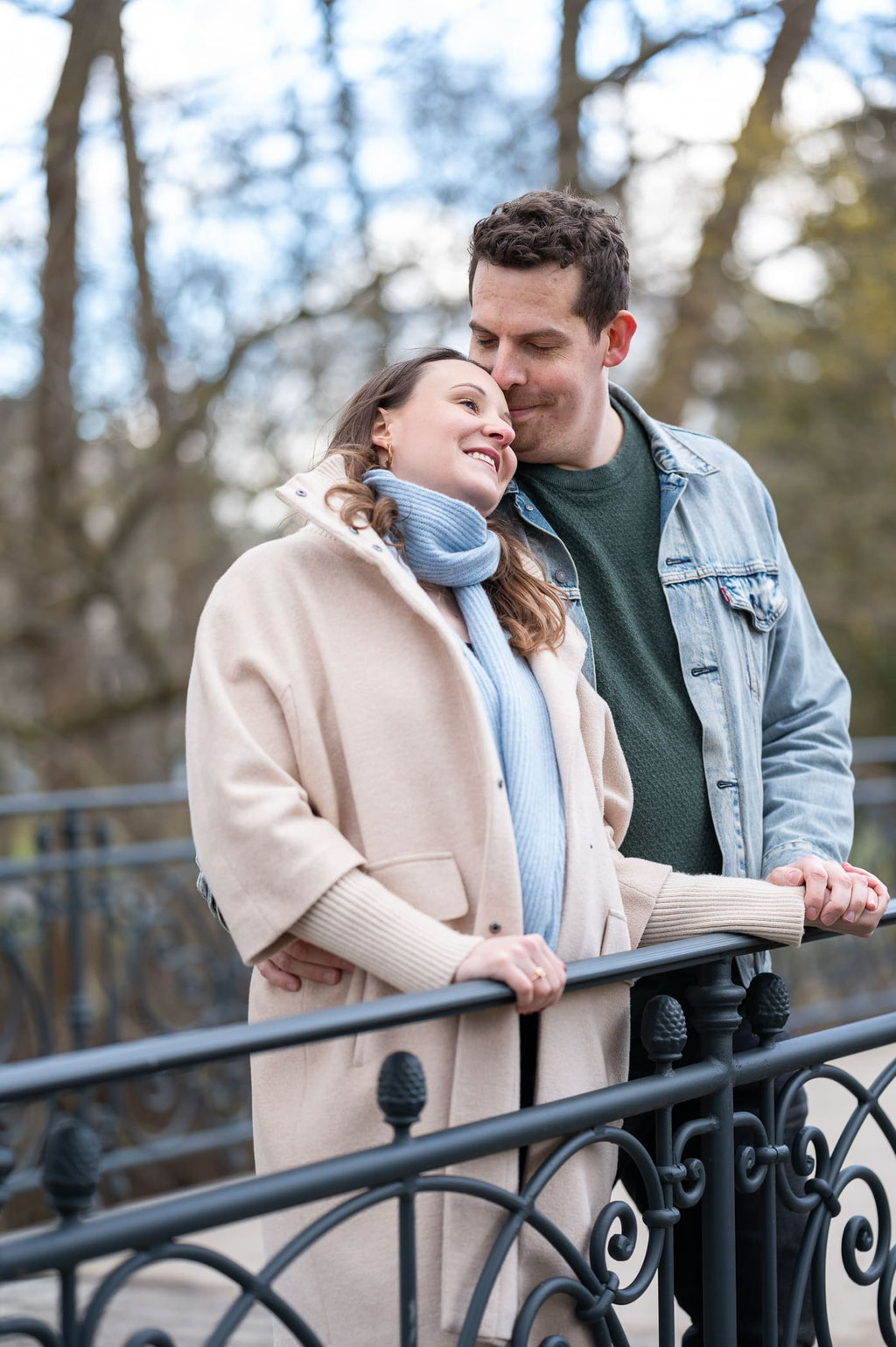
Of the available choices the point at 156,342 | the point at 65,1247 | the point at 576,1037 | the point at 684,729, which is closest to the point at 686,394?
the point at 156,342

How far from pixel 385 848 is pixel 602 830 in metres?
0.35

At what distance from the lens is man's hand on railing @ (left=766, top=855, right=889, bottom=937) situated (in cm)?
216

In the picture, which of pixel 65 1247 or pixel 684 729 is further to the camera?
pixel 684 729

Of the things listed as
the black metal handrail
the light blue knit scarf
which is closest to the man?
the light blue knit scarf

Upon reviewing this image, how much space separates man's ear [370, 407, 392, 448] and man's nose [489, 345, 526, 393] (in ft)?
0.85

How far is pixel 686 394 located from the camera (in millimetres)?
8945

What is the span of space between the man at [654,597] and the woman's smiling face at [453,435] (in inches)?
8.3

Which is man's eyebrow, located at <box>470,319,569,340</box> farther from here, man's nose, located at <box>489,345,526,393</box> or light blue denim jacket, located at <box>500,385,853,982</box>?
light blue denim jacket, located at <box>500,385,853,982</box>

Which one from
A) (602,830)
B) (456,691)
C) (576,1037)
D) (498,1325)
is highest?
(456,691)

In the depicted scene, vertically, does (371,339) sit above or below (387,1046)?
above

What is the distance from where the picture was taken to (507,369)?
2365mm

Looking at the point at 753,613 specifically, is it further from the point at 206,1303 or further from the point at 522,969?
the point at 206,1303

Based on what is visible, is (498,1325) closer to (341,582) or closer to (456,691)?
(456,691)

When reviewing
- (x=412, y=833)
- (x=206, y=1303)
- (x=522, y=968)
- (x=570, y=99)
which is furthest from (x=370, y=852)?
(x=570, y=99)
